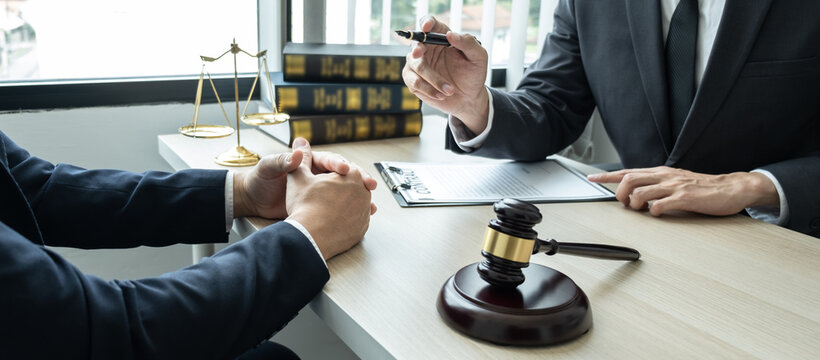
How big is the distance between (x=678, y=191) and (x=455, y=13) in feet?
3.54

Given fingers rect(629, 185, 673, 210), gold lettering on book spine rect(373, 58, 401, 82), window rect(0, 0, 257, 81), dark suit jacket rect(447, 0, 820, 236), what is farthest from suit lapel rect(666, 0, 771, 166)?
window rect(0, 0, 257, 81)

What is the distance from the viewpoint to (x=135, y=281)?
0.68 metres

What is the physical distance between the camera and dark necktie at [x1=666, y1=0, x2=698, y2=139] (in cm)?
137

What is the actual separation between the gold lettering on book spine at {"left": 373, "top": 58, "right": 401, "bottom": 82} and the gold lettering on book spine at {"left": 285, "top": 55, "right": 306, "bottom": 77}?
170 mm

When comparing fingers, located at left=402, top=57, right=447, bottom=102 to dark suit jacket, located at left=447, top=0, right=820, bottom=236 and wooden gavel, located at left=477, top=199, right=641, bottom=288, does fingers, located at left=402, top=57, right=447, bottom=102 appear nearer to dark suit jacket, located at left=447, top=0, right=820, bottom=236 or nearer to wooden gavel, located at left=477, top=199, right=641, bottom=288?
dark suit jacket, located at left=447, top=0, right=820, bottom=236

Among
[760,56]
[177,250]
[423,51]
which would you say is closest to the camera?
[423,51]

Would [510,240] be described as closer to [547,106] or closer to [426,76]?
[426,76]

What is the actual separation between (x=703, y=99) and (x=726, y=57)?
9 cm

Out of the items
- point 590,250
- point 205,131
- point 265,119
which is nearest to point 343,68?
point 265,119

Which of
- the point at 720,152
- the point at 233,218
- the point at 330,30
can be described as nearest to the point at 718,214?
the point at 720,152

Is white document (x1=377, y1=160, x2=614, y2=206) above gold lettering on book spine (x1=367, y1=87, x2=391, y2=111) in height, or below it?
below

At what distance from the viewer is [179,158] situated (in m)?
1.30

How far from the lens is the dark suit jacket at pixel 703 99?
1.27m

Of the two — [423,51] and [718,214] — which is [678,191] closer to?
[718,214]
